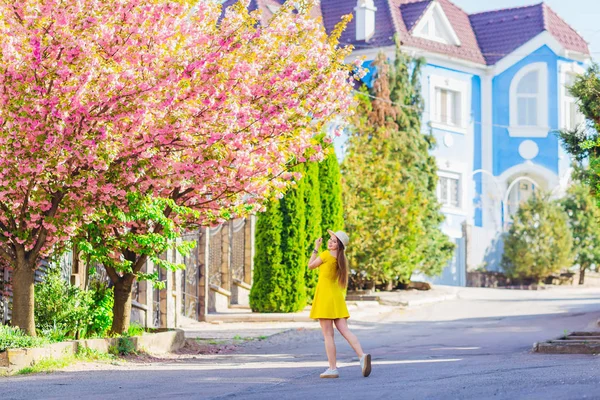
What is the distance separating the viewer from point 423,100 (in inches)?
1494

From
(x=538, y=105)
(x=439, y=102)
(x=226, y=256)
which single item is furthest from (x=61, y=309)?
(x=538, y=105)

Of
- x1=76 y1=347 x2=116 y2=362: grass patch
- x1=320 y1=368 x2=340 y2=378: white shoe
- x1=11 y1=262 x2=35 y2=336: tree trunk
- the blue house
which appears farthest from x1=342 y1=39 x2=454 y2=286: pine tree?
x1=320 y1=368 x2=340 y2=378: white shoe

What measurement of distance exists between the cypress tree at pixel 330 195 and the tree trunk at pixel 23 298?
13.0 meters

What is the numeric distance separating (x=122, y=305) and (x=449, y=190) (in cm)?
2675

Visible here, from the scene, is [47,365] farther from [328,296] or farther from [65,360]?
[328,296]

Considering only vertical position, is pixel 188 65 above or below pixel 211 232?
above

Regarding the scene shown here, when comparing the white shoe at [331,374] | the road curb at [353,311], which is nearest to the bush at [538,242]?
the road curb at [353,311]

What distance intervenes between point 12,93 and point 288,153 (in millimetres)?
4159

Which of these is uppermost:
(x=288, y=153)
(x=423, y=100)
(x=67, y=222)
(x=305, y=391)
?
(x=423, y=100)

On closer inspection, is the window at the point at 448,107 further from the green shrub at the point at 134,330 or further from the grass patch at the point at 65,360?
the grass patch at the point at 65,360

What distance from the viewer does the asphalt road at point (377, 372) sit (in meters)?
10.4

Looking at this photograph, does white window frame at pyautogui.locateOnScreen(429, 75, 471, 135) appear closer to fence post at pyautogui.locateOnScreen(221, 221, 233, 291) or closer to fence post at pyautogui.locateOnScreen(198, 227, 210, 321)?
fence post at pyautogui.locateOnScreen(221, 221, 233, 291)

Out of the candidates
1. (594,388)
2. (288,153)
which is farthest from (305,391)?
(288,153)

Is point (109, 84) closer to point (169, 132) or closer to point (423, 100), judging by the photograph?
point (169, 132)
